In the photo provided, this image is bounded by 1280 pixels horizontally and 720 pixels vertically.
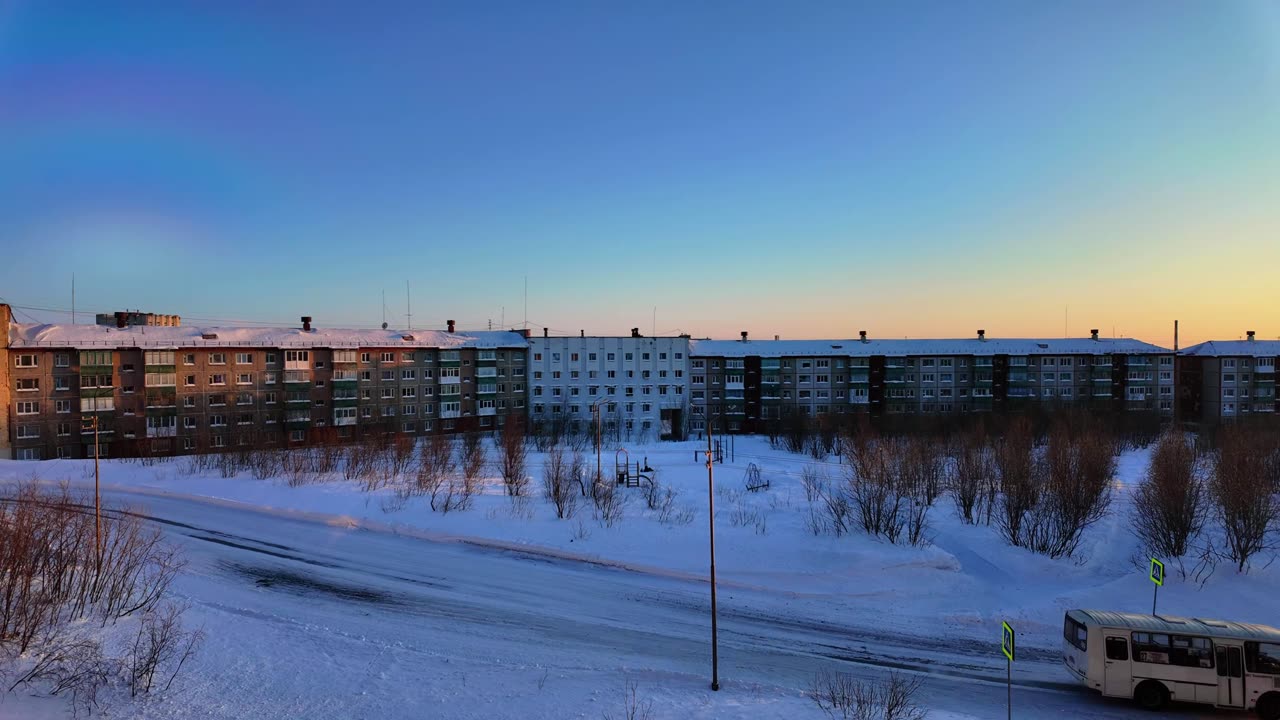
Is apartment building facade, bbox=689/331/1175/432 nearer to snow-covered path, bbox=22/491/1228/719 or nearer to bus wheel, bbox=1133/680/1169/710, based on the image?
snow-covered path, bbox=22/491/1228/719

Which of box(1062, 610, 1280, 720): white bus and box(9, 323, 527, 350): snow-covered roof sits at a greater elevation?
box(9, 323, 527, 350): snow-covered roof

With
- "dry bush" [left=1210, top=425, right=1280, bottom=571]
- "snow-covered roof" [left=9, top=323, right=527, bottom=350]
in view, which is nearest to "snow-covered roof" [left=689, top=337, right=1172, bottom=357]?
"snow-covered roof" [left=9, top=323, right=527, bottom=350]

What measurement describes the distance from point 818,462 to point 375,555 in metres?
41.0

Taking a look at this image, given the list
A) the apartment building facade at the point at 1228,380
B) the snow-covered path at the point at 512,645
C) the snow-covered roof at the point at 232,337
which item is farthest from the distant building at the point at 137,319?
the apartment building facade at the point at 1228,380

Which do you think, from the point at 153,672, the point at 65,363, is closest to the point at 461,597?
the point at 153,672

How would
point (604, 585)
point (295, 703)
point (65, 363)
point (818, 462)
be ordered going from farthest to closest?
1. point (818, 462)
2. point (65, 363)
3. point (604, 585)
4. point (295, 703)

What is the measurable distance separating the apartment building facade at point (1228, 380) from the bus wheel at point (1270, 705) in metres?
83.0

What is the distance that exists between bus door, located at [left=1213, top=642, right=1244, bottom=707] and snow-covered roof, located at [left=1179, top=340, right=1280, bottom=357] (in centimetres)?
8926

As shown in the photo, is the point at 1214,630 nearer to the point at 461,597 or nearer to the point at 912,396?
the point at 461,597

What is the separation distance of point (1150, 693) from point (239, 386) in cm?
6702

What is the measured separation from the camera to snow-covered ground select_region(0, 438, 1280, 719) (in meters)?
14.8

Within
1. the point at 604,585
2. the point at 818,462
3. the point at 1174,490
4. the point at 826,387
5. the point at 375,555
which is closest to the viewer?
the point at 604,585

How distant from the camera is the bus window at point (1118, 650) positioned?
53.0 feet

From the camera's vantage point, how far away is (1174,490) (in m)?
28.1
